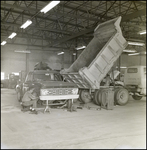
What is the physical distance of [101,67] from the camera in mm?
8781

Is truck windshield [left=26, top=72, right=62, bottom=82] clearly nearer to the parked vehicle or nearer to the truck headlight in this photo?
the parked vehicle

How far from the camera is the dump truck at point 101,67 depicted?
8555 millimetres

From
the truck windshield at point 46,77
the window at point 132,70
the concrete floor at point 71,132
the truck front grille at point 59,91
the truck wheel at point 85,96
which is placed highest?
the window at point 132,70

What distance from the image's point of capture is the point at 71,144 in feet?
13.4

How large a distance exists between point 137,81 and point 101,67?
143 inches

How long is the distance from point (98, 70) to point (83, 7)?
8.73 meters

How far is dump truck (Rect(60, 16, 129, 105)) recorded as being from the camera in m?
8.55

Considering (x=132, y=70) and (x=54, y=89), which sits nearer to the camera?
(x=54, y=89)

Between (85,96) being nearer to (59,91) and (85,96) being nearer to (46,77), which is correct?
(46,77)

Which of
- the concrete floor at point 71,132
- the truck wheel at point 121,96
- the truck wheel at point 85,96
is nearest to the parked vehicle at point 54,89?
the concrete floor at point 71,132

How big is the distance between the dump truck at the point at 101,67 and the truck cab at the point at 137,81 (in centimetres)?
151

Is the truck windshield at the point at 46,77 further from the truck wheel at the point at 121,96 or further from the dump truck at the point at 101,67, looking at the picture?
the truck wheel at the point at 121,96

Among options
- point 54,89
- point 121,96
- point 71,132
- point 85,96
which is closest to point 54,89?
point 54,89

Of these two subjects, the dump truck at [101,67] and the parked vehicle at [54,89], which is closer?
the parked vehicle at [54,89]
